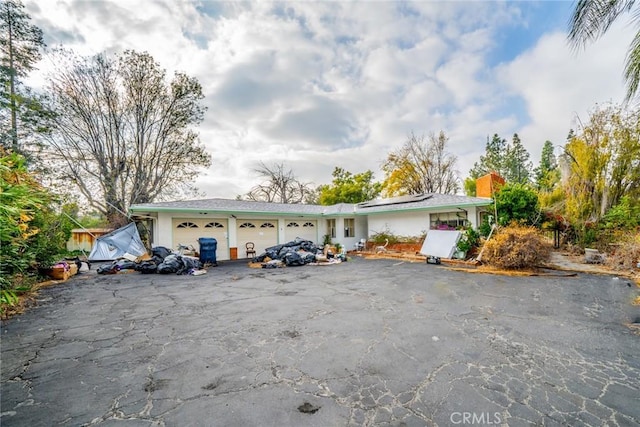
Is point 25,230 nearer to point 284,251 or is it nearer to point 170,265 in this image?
point 170,265

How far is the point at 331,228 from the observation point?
57.1ft

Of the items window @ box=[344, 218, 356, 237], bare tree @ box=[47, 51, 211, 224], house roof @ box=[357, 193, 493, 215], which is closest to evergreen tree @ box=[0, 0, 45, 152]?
bare tree @ box=[47, 51, 211, 224]

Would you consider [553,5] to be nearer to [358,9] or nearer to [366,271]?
[358,9]

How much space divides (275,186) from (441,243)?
17.7 meters

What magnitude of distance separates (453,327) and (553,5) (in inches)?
294

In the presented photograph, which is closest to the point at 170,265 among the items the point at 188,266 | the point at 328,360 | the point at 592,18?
the point at 188,266

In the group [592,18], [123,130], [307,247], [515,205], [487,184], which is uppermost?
[123,130]

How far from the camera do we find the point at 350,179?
1139 inches

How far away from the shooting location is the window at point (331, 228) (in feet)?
56.0

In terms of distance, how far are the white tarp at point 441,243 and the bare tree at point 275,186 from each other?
16.3 metres

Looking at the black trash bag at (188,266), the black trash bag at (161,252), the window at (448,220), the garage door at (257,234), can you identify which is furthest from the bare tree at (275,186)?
the window at (448,220)

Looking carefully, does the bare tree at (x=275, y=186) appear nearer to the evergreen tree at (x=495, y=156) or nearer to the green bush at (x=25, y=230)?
the green bush at (x=25, y=230)

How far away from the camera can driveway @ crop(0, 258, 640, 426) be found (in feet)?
7.27

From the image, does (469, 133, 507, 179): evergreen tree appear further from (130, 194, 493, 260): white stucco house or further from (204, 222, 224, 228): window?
(204, 222, 224, 228): window
